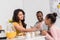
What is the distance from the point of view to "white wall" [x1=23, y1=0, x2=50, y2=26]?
13.5ft

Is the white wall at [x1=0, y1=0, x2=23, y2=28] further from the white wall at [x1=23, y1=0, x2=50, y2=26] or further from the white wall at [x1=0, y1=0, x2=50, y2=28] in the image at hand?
the white wall at [x1=23, y1=0, x2=50, y2=26]

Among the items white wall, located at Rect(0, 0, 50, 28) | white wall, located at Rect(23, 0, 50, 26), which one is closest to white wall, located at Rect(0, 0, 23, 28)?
white wall, located at Rect(0, 0, 50, 28)

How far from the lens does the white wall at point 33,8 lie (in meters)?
4.11

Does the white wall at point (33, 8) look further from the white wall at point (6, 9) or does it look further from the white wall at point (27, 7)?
the white wall at point (6, 9)

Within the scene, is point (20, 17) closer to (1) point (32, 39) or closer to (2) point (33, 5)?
(1) point (32, 39)

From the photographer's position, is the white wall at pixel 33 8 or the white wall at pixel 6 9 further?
the white wall at pixel 33 8

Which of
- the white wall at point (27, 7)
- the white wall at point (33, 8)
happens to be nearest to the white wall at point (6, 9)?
the white wall at point (27, 7)

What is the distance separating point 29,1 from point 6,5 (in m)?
0.60

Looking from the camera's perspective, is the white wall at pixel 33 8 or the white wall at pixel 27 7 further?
the white wall at pixel 33 8

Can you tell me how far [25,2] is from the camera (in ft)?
13.8

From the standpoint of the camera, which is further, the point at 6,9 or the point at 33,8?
the point at 33,8

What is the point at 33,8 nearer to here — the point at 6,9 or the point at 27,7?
the point at 27,7

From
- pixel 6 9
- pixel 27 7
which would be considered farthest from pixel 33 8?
pixel 6 9

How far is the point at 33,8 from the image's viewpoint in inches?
164
